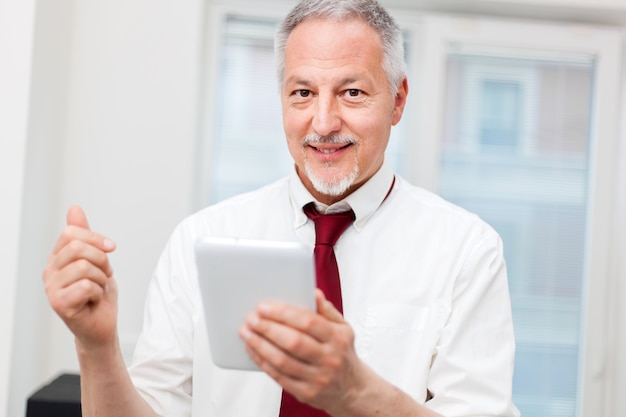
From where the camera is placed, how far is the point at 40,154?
2.55 metres

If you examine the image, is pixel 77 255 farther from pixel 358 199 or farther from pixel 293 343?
pixel 358 199

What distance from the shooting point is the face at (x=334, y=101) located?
1545 millimetres

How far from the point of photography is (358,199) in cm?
165

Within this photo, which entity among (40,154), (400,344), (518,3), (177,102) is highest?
(518,3)

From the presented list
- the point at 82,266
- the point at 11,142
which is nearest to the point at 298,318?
the point at 82,266

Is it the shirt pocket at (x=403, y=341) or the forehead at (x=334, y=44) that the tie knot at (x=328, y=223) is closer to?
the shirt pocket at (x=403, y=341)

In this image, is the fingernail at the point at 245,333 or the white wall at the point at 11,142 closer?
the fingernail at the point at 245,333

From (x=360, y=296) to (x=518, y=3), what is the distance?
168 centimetres

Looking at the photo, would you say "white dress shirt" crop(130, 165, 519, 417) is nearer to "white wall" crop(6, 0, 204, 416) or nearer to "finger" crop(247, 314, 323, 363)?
"finger" crop(247, 314, 323, 363)

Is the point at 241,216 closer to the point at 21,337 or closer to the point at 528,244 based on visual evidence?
the point at 21,337

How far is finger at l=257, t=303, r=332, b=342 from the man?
43 centimetres

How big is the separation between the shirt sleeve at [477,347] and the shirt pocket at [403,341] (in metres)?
0.02

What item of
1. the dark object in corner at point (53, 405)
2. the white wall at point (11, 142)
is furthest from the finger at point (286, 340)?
the white wall at point (11, 142)

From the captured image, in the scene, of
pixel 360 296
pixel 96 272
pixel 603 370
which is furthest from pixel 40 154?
pixel 603 370
